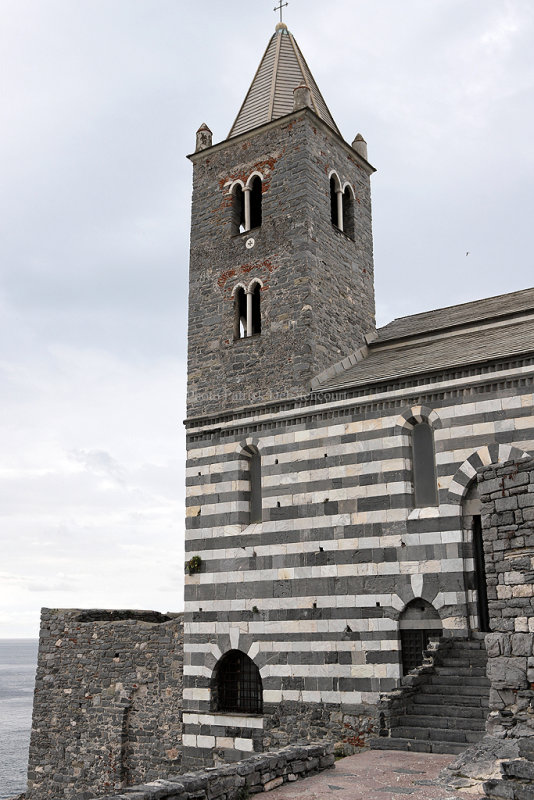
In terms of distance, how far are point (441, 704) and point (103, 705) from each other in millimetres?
10419

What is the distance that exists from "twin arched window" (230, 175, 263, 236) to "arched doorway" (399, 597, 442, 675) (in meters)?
11.3

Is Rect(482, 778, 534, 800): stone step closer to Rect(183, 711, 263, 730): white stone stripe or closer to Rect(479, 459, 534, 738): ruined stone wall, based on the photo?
Rect(479, 459, 534, 738): ruined stone wall

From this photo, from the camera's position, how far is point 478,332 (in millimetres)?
19688

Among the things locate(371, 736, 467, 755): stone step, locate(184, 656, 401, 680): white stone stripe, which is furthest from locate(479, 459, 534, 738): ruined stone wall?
locate(184, 656, 401, 680): white stone stripe

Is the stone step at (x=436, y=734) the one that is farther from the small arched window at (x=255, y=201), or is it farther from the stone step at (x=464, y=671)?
the small arched window at (x=255, y=201)

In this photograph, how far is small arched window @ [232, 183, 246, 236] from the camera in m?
22.6

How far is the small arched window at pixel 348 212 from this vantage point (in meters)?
23.1

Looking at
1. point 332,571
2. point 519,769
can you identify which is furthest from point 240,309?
point 519,769

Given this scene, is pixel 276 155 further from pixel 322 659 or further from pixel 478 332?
pixel 322 659

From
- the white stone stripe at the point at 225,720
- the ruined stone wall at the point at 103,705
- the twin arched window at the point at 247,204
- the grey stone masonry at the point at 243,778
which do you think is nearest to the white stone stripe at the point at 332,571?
the ruined stone wall at the point at 103,705

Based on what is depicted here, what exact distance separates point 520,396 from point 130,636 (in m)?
12.0

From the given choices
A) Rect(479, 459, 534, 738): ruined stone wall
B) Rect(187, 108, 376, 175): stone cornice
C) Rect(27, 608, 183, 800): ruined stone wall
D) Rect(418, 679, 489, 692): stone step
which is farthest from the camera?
Rect(187, 108, 376, 175): stone cornice

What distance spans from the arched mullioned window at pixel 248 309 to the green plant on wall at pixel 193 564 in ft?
19.7

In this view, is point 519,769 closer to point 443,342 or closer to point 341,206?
point 443,342
